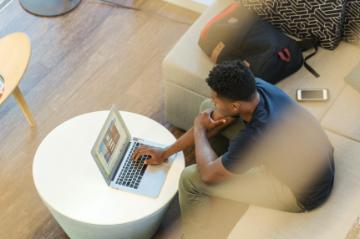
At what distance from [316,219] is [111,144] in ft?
2.81

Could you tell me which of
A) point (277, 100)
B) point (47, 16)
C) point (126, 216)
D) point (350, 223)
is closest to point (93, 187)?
point (126, 216)

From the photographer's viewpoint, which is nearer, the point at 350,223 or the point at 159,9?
the point at 350,223

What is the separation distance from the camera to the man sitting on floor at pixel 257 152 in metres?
1.90

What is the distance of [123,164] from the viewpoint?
2.27 metres

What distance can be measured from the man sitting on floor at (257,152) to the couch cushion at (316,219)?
0.04 m

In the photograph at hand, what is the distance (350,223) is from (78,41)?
194cm

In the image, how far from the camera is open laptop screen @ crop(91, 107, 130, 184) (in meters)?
2.10

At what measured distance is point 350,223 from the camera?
2.06 meters

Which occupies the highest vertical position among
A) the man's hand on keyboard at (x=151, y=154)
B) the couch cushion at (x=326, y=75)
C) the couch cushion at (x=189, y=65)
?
the couch cushion at (x=189, y=65)

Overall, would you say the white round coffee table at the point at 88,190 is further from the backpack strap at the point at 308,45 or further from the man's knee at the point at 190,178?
the backpack strap at the point at 308,45

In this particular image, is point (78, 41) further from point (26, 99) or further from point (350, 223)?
point (350, 223)

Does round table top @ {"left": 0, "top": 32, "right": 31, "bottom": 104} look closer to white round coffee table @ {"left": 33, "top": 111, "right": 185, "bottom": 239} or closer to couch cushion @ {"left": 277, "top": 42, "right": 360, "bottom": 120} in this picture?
white round coffee table @ {"left": 33, "top": 111, "right": 185, "bottom": 239}

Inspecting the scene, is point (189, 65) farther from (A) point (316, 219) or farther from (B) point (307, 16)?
(A) point (316, 219)

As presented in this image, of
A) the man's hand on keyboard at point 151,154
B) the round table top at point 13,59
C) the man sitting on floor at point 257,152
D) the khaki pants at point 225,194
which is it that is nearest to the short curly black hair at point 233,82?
the man sitting on floor at point 257,152
